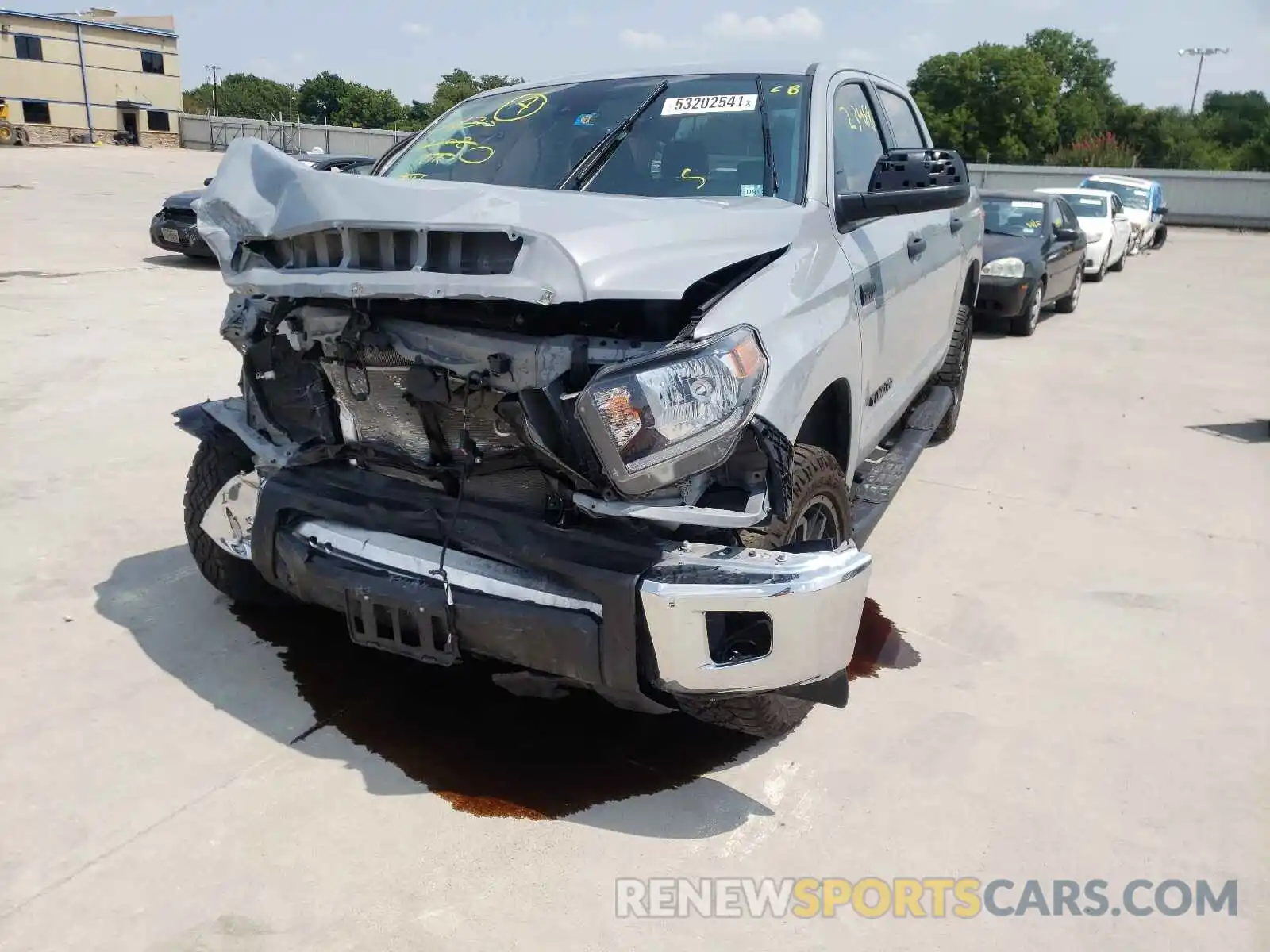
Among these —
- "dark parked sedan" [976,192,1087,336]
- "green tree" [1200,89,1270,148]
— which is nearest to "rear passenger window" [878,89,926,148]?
"dark parked sedan" [976,192,1087,336]

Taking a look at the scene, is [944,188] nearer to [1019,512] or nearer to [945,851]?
[945,851]

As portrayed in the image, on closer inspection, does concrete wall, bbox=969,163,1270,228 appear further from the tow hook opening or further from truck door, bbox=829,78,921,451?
the tow hook opening

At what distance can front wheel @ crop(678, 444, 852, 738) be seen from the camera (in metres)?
2.70

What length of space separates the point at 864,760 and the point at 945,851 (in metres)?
0.42

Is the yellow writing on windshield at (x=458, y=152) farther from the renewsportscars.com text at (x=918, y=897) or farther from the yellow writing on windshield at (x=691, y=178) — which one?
the renewsportscars.com text at (x=918, y=897)

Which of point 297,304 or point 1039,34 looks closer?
point 297,304

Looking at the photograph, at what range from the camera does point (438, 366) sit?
2.61 m

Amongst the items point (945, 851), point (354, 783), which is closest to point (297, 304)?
point (354, 783)

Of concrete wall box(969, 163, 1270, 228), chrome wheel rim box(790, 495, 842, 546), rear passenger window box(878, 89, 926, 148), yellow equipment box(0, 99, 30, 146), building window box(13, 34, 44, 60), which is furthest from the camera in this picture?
building window box(13, 34, 44, 60)

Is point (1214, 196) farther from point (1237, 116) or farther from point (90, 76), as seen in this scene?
point (90, 76)

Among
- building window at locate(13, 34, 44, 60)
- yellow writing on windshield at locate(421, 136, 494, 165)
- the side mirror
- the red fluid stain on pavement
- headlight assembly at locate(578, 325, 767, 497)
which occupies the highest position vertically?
building window at locate(13, 34, 44, 60)

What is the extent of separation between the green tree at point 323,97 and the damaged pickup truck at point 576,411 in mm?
108651

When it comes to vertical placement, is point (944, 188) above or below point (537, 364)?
above

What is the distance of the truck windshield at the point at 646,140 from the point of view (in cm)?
341
